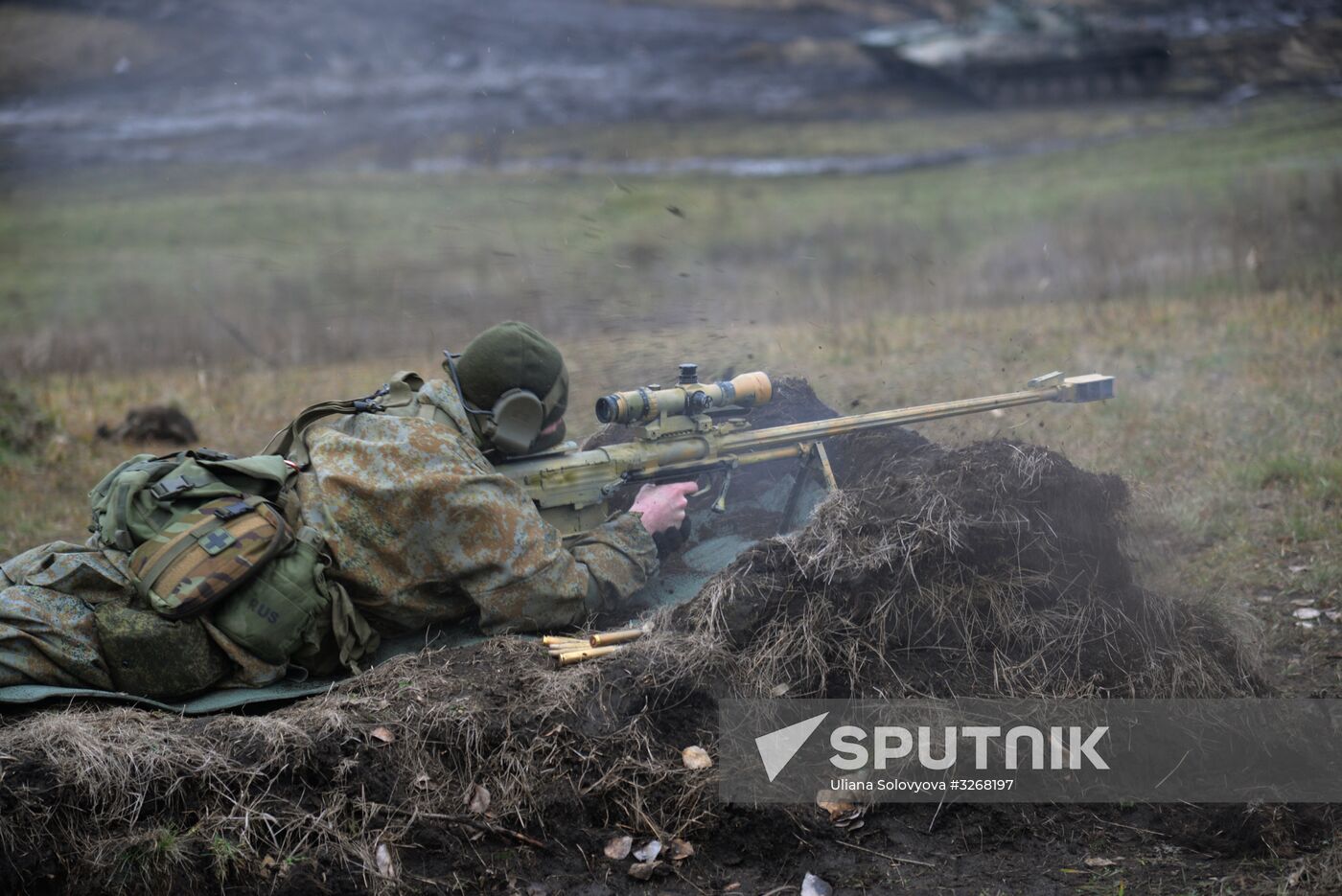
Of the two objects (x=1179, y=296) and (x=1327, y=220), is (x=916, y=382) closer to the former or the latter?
(x=1179, y=296)

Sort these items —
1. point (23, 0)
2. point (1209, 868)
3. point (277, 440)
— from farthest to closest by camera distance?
point (23, 0)
point (277, 440)
point (1209, 868)

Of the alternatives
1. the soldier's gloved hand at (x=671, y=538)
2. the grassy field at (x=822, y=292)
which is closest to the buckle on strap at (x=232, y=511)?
the soldier's gloved hand at (x=671, y=538)

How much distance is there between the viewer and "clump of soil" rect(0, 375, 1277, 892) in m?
4.14

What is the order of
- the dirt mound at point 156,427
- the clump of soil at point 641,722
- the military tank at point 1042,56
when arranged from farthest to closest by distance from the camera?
1. the military tank at point 1042,56
2. the dirt mound at point 156,427
3. the clump of soil at point 641,722

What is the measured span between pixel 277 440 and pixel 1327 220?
12847mm

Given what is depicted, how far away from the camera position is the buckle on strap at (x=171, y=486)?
4.73m

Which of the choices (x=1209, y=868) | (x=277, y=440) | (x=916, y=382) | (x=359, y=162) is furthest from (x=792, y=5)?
(x=1209, y=868)

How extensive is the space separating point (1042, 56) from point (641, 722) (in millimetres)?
16209

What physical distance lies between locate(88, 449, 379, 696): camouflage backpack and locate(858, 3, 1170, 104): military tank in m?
16.1

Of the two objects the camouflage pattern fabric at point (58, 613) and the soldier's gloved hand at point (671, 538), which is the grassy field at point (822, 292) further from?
the camouflage pattern fabric at point (58, 613)

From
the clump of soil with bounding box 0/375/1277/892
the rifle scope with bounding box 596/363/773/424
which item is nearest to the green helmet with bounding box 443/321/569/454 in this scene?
the rifle scope with bounding box 596/363/773/424

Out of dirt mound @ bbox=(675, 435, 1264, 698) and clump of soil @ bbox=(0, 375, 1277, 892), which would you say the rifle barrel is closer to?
clump of soil @ bbox=(0, 375, 1277, 892)

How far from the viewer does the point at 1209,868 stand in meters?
4.29

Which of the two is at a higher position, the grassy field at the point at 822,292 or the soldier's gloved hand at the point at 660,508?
the soldier's gloved hand at the point at 660,508
